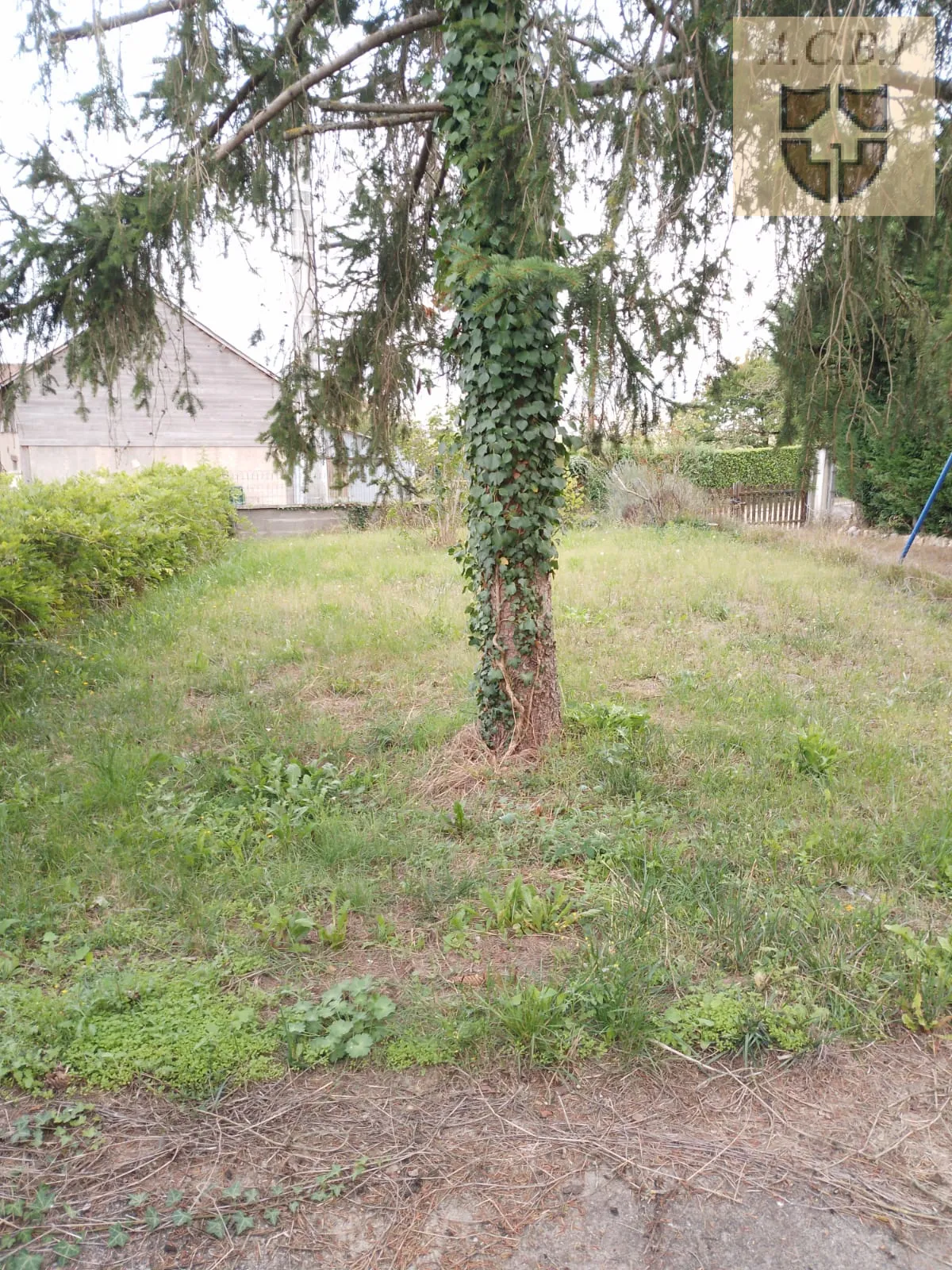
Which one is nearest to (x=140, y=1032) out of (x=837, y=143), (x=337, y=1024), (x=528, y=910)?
(x=337, y=1024)

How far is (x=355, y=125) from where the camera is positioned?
4977 millimetres

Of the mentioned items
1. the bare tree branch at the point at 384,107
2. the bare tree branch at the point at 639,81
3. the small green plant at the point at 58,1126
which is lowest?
the small green plant at the point at 58,1126

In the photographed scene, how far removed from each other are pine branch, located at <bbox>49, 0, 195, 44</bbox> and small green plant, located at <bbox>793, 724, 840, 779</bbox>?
4822 mm

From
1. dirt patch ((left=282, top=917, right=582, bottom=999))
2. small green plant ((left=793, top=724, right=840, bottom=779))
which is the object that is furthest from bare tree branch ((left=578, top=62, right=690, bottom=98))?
dirt patch ((left=282, top=917, right=582, bottom=999))

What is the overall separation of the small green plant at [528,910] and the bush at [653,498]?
477 inches

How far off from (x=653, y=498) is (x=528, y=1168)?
13852mm

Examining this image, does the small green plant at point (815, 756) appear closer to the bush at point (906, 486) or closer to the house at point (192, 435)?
the bush at point (906, 486)

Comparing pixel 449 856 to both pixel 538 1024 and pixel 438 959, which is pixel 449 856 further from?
pixel 538 1024

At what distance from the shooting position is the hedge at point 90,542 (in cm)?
614

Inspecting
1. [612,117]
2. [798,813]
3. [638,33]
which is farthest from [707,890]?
[638,33]

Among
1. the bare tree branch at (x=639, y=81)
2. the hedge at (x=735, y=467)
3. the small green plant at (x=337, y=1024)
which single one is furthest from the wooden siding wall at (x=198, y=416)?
the small green plant at (x=337, y=1024)

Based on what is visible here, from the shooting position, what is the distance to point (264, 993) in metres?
2.94

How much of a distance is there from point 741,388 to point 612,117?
1.52m

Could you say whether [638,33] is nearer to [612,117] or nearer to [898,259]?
[612,117]
